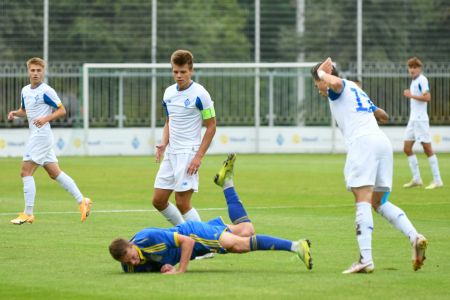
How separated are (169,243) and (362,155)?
1985 mm

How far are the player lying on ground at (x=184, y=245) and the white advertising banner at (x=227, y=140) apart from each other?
84.6 ft

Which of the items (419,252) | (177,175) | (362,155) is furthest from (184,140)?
(419,252)

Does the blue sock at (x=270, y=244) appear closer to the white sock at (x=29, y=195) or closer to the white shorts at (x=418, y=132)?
the white sock at (x=29, y=195)

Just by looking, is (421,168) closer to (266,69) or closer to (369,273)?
(266,69)

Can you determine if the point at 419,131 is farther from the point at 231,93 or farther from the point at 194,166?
the point at 231,93

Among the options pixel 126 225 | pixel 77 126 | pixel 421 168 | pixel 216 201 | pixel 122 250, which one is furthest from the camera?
pixel 77 126

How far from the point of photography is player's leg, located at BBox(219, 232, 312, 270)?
10.5 m

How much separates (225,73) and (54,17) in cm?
636

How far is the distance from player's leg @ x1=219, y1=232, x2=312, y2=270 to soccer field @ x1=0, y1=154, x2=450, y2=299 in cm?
20

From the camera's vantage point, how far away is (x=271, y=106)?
3941 centimetres

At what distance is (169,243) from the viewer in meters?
10.5

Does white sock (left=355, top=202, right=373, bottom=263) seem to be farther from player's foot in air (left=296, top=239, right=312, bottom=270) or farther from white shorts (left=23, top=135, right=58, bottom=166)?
white shorts (left=23, top=135, right=58, bottom=166)

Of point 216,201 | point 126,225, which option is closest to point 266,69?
point 216,201

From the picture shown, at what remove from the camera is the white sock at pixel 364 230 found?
1055 cm
